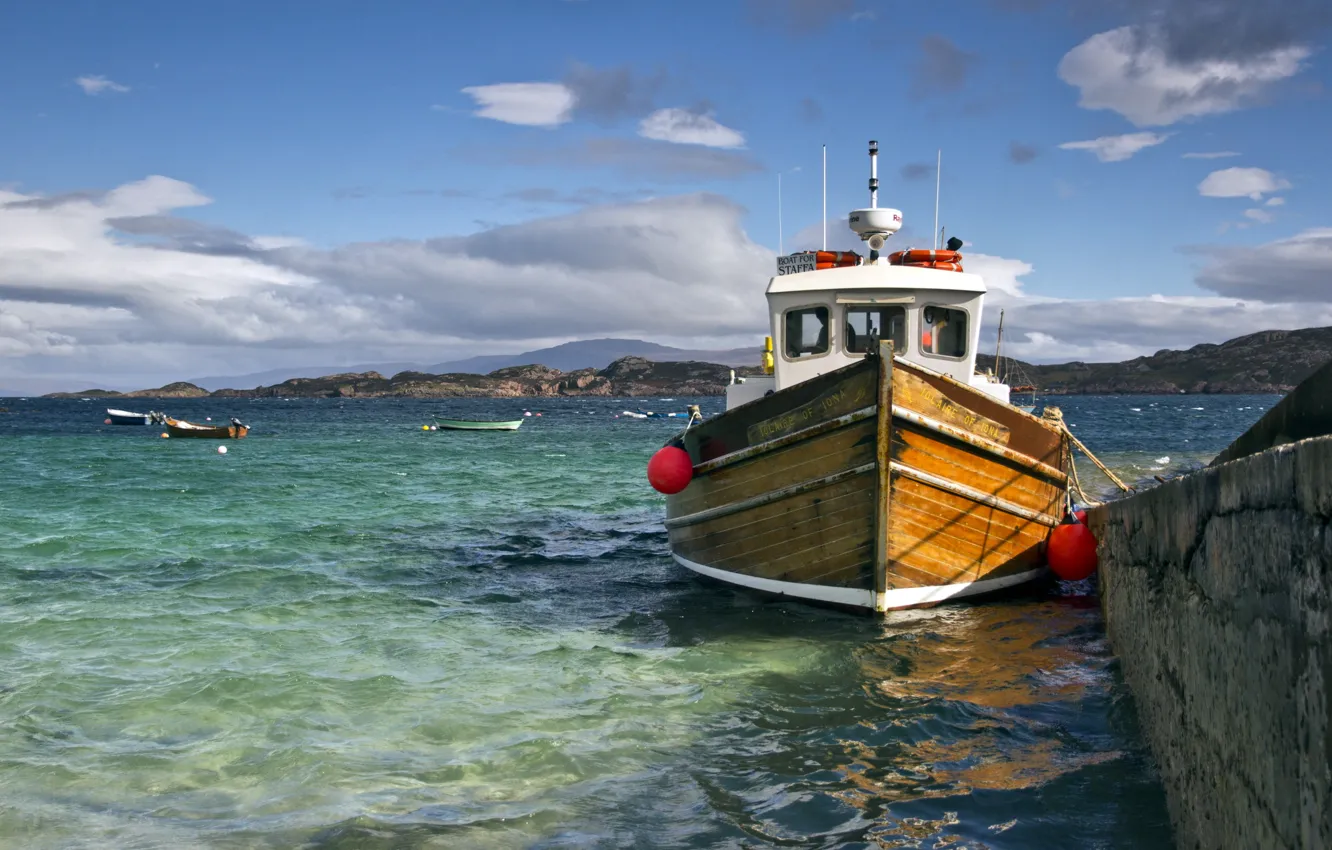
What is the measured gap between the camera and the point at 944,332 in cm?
1155

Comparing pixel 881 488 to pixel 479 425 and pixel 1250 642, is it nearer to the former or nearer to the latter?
pixel 1250 642

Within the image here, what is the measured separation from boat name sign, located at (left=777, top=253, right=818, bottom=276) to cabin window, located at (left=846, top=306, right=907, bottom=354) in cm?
72

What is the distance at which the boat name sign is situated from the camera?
11.6m

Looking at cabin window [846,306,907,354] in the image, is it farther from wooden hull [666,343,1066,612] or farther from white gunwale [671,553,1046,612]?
white gunwale [671,553,1046,612]

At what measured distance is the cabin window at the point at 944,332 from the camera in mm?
11430

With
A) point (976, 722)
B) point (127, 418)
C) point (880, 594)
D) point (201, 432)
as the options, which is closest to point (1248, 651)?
point (976, 722)

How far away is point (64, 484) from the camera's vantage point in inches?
1008

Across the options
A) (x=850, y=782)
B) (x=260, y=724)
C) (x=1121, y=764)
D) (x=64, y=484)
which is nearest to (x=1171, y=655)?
(x=1121, y=764)

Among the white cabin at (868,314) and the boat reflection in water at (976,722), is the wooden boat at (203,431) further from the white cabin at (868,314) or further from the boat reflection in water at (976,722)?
the boat reflection in water at (976,722)

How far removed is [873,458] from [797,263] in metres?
3.16

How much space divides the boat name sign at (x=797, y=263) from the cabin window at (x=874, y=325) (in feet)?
2.35

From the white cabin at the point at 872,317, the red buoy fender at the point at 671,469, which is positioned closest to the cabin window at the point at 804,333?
the white cabin at the point at 872,317

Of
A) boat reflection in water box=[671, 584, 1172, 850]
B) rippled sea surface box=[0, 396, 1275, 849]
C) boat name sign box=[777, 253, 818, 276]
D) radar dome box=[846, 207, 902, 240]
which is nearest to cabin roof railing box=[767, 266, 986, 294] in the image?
boat name sign box=[777, 253, 818, 276]

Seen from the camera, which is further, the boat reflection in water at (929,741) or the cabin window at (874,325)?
the cabin window at (874,325)
